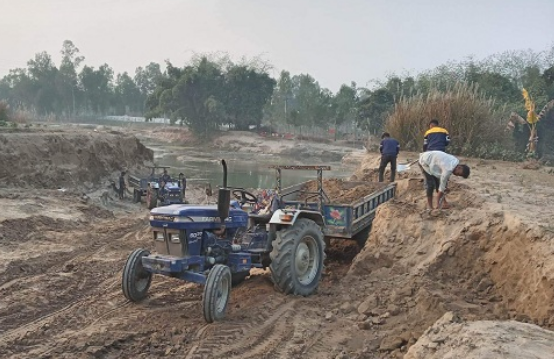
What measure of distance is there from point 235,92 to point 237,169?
23.2m

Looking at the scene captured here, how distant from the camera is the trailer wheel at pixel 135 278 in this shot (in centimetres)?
627

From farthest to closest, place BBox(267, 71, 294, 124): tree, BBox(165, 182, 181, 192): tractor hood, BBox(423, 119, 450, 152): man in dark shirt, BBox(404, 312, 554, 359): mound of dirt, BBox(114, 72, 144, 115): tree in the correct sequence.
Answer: BBox(114, 72, 144, 115): tree
BBox(267, 71, 294, 124): tree
BBox(165, 182, 181, 192): tractor hood
BBox(423, 119, 450, 152): man in dark shirt
BBox(404, 312, 554, 359): mound of dirt

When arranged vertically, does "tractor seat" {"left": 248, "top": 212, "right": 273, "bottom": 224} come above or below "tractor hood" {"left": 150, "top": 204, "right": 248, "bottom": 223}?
below

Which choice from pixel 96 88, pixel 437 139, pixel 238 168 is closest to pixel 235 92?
pixel 238 168

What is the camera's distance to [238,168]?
3734 centimetres

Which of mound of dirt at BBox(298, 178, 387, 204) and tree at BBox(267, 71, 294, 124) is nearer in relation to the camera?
mound of dirt at BBox(298, 178, 387, 204)

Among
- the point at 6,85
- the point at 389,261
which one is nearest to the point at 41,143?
the point at 389,261

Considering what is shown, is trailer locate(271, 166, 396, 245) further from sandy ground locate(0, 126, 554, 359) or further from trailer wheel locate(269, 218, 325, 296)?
trailer wheel locate(269, 218, 325, 296)

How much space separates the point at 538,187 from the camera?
10039 mm

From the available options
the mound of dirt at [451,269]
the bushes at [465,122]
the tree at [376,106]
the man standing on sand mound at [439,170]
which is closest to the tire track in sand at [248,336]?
the mound of dirt at [451,269]

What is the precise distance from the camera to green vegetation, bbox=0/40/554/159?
16.3 m

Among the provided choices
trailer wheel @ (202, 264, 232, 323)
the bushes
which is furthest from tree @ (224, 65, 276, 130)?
trailer wheel @ (202, 264, 232, 323)

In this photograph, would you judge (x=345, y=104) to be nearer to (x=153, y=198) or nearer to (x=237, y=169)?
(x=237, y=169)

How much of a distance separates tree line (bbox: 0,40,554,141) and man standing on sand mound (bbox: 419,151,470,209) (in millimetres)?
10666
